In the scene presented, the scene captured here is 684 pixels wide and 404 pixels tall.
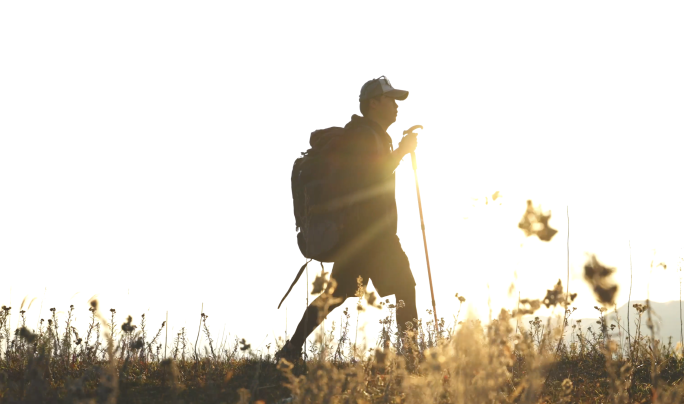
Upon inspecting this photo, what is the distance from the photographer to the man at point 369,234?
512 cm

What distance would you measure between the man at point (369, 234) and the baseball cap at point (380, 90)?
344mm

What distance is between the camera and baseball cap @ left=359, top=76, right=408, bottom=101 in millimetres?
5656

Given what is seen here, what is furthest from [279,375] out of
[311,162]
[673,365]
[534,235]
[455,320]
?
[673,365]

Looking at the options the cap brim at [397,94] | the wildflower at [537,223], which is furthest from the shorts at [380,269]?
the wildflower at [537,223]

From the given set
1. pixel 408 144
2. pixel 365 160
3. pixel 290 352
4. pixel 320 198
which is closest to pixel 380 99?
pixel 408 144

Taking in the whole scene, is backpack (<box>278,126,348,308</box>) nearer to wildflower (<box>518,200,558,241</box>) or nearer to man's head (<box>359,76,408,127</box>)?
man's head (<box>359,76,408,127</box>)

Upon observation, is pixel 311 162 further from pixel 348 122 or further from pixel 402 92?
pixel 402 92

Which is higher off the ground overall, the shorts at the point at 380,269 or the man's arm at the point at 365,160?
the man's arm at the point at 365,160

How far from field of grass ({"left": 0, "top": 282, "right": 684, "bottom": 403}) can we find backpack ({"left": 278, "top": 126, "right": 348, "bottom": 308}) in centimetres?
61

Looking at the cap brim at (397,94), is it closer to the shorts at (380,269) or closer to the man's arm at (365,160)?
the man's arm at (365,160)

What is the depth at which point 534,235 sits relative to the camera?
2445 mm

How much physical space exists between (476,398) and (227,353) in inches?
129

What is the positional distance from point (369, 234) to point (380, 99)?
1.23 meters

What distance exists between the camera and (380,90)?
223 inches
